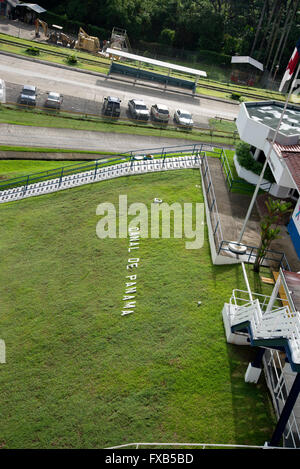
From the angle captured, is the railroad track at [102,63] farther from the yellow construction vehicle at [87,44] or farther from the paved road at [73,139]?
the paved road at [73,139]

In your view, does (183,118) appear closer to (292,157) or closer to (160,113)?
(160,113)

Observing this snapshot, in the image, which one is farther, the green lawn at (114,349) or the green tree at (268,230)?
the green tree at (268,230)

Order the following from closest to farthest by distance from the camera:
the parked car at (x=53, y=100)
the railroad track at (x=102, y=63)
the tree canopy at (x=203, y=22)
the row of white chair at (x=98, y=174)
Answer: the row of white chair at (x=98, y=174) < the parked car at (x=53, y=100) < the railroad track at (x=102, y=63) < the tree canopy at (x=203, y=22)

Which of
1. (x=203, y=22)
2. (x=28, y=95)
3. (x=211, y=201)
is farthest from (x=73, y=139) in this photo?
(x=203, y=22)

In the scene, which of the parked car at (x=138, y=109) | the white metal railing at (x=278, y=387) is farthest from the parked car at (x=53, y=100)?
the white metal railing at (x=278, y=387)

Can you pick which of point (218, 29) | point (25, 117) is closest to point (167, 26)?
point (218, 29)

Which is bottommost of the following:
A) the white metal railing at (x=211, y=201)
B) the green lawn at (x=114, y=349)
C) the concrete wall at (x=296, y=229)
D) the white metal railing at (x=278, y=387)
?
the green lawn at (x=114, y=349)
